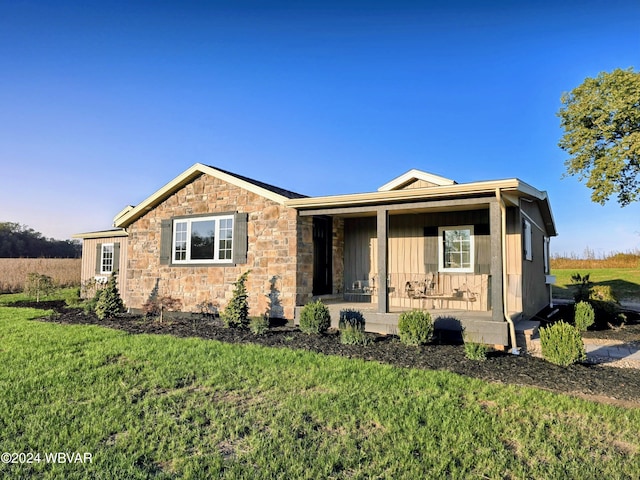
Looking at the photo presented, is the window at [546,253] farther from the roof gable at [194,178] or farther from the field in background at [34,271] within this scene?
the field in background at [34,271]

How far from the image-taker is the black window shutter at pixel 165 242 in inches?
428

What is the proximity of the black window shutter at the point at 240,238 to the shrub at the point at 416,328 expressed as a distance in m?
4.47

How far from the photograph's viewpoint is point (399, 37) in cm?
1102

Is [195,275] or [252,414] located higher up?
[195,275]

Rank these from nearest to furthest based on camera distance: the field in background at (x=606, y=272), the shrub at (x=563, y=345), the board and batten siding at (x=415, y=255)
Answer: the shrub at (x=563, y=345) → the board and batten siding at (x=415, y=255) → the field in background at (x=606, y=272)

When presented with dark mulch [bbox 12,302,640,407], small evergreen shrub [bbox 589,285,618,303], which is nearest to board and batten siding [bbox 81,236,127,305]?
dark mulch [bbox 12,302,640,407]

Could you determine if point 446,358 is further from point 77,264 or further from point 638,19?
point 77,264

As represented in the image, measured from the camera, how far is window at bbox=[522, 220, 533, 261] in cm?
884

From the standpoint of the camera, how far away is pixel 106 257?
15.5m

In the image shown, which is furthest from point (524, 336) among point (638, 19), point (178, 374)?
point (638, 19)

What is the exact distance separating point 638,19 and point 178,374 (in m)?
16.5

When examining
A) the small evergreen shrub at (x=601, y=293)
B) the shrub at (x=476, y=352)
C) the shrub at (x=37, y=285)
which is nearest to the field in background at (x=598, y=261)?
the small evergreen shrub at (x=601, y=293)

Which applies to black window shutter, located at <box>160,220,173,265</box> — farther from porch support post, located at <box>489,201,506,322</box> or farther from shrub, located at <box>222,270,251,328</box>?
porch support post, located at <box>489,201,506,322</box>

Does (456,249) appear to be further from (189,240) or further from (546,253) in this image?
(189,240)
